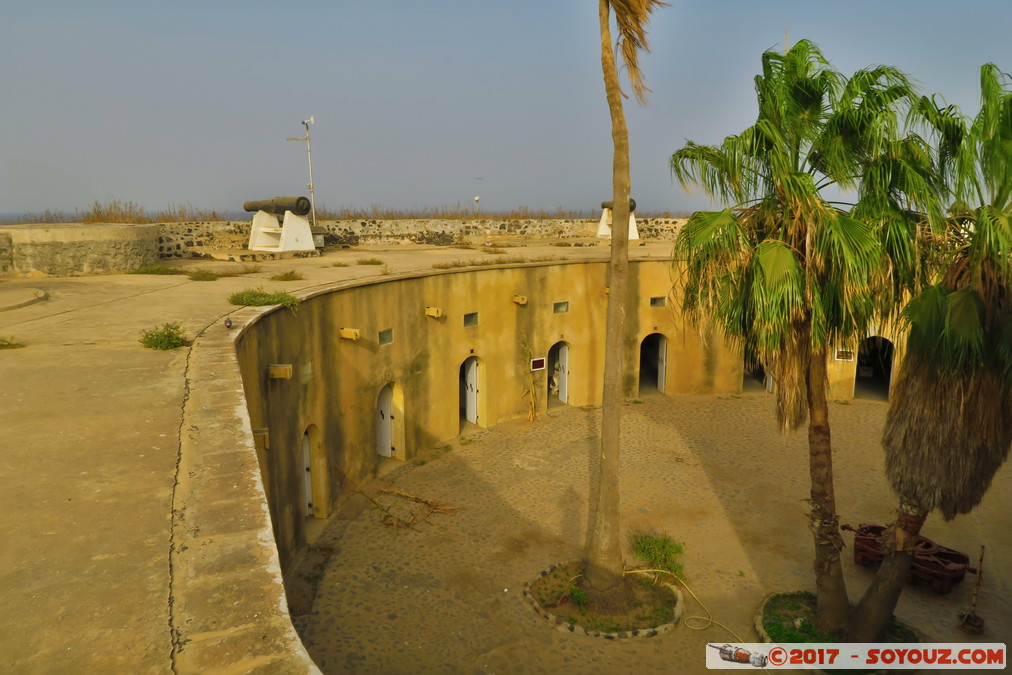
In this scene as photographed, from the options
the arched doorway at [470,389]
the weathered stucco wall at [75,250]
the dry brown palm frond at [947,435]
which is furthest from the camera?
the arched doorway at [470,389]

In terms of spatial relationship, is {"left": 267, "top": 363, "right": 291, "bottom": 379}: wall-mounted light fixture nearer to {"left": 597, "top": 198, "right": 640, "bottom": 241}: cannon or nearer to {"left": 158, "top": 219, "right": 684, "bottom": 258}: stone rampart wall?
{"left": 158, "top": 219, "right": 684, "bottom": 258}: stone rampart wall

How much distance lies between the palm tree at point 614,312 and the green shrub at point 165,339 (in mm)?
5559

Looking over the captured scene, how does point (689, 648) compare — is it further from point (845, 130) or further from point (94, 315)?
point (94, 315)

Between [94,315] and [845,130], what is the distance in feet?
34.7

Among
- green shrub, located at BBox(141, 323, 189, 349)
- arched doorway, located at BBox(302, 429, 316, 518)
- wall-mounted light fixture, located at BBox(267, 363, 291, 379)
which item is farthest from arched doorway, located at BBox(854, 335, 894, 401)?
Result: green shrub, located at BBox(141, 323, 189, 349)

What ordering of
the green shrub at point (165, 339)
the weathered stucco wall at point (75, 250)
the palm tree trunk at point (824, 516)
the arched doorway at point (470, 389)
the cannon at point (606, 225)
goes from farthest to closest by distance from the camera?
1. the cannon at point (606, 225)
2. the arched doorway at point (470, 389)
3. the weathered stucco wall at point (75, 250)
4. the palm tree trunk at point (824, 516)
5. the green shrub at point (165, 339)

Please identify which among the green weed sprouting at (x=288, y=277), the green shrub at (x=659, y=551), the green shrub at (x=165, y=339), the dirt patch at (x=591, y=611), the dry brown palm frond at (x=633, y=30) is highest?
the dry brown palm frond at (x=633, y=30)

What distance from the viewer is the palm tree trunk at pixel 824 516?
8.62 meters

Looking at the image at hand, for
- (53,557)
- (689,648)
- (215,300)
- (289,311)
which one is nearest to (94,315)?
(215,300)

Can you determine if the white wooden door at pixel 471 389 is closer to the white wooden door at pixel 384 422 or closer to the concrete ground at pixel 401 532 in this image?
the concrete ground at pixel 401 532

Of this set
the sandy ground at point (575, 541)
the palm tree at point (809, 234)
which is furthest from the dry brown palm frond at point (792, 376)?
the sandy ground at point (575, 541)

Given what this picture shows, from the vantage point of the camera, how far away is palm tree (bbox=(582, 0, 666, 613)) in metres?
9.48

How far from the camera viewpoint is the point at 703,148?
8.77 meters

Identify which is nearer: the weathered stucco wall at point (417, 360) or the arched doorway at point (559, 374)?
the weathered stucco wall at point (417, 360)
